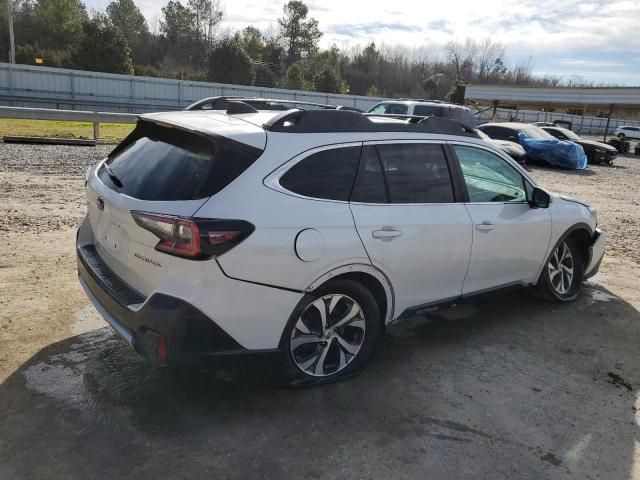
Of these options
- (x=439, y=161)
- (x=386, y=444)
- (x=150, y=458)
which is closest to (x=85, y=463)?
(x=150, y=458)

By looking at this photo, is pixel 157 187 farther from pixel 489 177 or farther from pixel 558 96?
pixel 558 96

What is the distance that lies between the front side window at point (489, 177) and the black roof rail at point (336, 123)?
389 millimetres

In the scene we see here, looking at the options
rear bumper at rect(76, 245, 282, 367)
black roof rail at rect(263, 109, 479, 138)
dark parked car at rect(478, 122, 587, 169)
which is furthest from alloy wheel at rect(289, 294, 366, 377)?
dark parked car at rect(478, 122, 587, 169)

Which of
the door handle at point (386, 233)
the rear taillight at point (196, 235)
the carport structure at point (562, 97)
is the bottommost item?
the door handle at point (386, 233)

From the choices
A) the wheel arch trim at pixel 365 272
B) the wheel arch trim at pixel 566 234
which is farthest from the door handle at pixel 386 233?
the wheel arch trim at pixel 566 234

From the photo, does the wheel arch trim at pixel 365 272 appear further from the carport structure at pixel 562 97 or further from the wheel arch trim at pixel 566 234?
the carport structure at pixel 562 97

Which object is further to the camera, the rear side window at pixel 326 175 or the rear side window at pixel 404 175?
the rear side window at pixel 404 175

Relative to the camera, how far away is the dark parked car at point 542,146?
18.7m

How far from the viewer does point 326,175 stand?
3271 mm

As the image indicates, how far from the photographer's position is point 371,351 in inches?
142

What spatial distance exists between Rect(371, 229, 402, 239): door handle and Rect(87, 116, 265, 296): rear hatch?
93 centimetres

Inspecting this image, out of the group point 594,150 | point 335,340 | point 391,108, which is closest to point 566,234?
point 335,340

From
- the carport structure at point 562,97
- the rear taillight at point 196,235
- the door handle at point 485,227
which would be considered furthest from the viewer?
the carport structure at point 562,97

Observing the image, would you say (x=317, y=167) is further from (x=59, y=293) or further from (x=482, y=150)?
(x=59, y=293)
